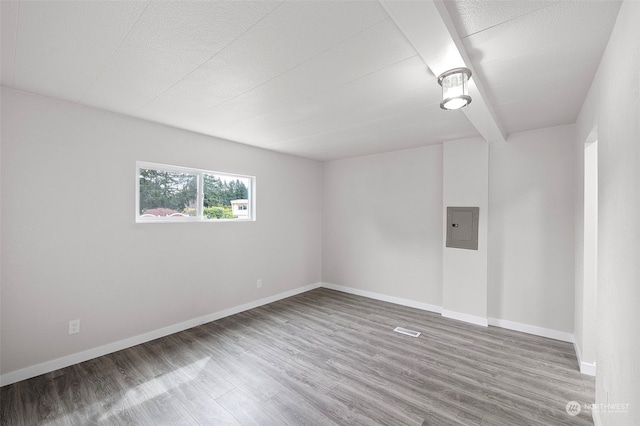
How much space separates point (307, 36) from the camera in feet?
5.22

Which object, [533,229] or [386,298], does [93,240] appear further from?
[533,229]

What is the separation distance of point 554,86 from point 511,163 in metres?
1.51

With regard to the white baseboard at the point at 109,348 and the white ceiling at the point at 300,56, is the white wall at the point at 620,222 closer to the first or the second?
the white ceiling at the point at 300,56

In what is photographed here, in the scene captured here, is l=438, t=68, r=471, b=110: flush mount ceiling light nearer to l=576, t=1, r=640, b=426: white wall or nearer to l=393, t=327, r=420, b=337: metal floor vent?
l=576, t=1, r=640, b=426: white wall

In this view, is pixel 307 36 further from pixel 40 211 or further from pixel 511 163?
pixel 511 163

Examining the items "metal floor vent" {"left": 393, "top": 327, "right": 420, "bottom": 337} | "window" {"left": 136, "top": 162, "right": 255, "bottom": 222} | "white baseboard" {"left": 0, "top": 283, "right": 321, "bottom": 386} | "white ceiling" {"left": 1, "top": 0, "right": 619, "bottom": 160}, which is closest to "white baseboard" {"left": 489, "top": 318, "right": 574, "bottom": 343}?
"metal floor vent" {"left": 393, "top": 327, "right": 420, "bottom": 337}

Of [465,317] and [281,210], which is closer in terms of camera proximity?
[465,317]

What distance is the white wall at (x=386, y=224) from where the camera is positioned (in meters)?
4.24

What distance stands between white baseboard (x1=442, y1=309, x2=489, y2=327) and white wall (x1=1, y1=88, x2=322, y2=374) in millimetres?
2928

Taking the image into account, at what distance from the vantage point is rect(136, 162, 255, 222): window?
3.24 metres

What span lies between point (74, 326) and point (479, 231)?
4643mm

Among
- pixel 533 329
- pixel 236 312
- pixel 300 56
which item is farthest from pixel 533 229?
pixel 236 312

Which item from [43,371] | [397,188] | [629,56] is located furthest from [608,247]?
[43,371]

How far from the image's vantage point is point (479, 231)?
12.2ft
